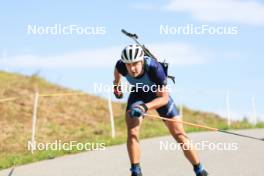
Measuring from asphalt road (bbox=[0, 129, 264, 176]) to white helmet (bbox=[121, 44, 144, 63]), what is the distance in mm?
2603

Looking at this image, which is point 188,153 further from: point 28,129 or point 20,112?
point 20,112

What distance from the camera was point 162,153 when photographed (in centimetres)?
1283

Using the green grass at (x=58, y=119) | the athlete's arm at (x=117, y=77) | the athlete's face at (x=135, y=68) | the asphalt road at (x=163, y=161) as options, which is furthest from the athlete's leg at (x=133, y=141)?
the green grass at (x=58, y=119)

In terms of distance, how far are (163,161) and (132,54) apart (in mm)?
3995

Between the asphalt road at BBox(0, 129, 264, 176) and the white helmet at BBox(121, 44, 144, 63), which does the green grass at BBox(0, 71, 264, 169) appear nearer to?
the asphalt road at BBox(0, 129, 264, 176)

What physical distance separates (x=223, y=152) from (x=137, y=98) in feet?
14.3

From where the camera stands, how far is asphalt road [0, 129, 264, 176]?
10398 millimetres

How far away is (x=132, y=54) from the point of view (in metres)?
8.05

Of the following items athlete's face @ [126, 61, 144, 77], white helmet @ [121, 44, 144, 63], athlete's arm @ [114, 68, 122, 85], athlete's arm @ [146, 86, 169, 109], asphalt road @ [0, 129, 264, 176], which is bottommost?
asphalt road @ [0, 129, 264, 176]

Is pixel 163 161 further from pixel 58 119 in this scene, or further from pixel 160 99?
pixel 58 119

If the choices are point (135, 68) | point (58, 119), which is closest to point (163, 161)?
point (135, 68)

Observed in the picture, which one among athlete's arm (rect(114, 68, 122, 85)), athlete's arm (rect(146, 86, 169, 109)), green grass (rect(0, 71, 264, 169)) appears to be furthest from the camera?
green grass (rect(0, 71, 264, 169))

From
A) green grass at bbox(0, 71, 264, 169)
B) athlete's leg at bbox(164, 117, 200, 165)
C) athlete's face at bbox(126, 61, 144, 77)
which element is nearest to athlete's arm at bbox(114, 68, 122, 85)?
athlete's face at bbox(126, 61, 144, 77)

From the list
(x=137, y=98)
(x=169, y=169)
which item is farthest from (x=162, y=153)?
(x=137, y=98)
